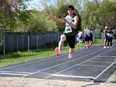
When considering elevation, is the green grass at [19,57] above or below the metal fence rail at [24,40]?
below

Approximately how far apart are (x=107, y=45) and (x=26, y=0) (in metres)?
10.2

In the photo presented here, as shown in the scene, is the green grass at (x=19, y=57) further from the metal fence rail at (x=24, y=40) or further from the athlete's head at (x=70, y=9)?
the athlete's head at (x=70, y=9)

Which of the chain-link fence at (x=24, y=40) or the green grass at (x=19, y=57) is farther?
the chain-link fence at (x=24, y=40)

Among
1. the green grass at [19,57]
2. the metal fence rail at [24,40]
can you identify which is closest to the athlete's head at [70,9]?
the green grass at [19,57]

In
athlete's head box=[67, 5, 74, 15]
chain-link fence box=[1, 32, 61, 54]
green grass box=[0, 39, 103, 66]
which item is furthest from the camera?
chain-link fence box=[1, 32, 61, 54]

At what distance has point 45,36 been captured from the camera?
38.5 metres

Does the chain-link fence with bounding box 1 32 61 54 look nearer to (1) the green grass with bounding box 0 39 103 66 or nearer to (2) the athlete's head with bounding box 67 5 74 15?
(1) the green grass with bounding box 0 39 103 66

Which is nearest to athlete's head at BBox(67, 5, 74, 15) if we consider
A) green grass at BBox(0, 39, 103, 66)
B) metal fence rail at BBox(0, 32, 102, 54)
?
green grass at BBox(0, 39, 103, 66)

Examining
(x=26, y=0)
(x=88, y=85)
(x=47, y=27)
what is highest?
(x=26, y=0)

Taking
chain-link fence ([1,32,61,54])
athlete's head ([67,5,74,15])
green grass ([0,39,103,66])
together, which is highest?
athlete's head ([67,5,74,15])

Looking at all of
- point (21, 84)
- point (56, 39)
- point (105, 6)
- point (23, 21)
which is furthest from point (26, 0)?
point (105, 6)

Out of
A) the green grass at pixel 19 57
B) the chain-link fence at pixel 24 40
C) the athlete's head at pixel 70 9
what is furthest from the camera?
the chain-link fence at pixel 24 40

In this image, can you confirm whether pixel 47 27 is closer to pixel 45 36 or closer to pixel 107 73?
pixel 45 36

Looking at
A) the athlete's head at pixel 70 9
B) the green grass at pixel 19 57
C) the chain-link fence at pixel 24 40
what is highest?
the athlete's head at pixel 70 9
